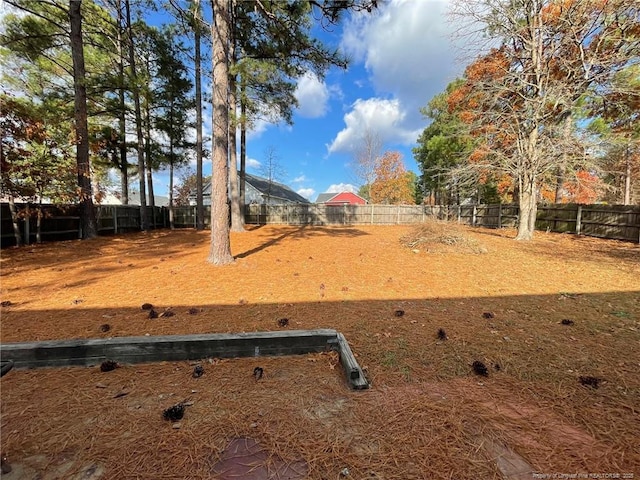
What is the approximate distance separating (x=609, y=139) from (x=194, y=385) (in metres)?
12.3

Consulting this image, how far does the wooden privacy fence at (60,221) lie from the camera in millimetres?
7379

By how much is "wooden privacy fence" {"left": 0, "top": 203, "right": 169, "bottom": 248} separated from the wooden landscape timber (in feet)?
24.6

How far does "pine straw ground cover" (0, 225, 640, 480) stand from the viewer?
1260mm

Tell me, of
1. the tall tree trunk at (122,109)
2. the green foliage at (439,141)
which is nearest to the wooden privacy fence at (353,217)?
the tall tree trunk at (122,109)

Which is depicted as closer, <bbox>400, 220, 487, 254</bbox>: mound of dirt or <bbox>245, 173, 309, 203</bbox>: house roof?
<bbox>400, 220, 487, 254</bbox>: mound of dirt

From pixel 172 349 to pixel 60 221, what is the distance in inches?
391

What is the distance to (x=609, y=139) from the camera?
8.41 m

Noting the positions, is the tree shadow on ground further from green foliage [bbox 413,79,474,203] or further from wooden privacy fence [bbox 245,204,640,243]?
green foliage [bbox 413,79,474,203]

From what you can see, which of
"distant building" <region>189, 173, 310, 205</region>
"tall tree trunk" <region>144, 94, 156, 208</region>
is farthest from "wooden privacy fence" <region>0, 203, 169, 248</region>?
"distant building" <region>189, 173, 310, 205</region>

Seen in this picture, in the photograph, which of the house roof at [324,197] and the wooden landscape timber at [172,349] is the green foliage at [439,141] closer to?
the house roof at [324,197]

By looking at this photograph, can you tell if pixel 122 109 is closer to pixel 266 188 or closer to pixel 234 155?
pixel 234 155

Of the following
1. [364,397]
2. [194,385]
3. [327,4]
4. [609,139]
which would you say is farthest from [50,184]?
[609,139]

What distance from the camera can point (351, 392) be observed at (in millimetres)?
1734

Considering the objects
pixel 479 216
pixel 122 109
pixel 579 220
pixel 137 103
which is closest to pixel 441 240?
pixel 579 220
